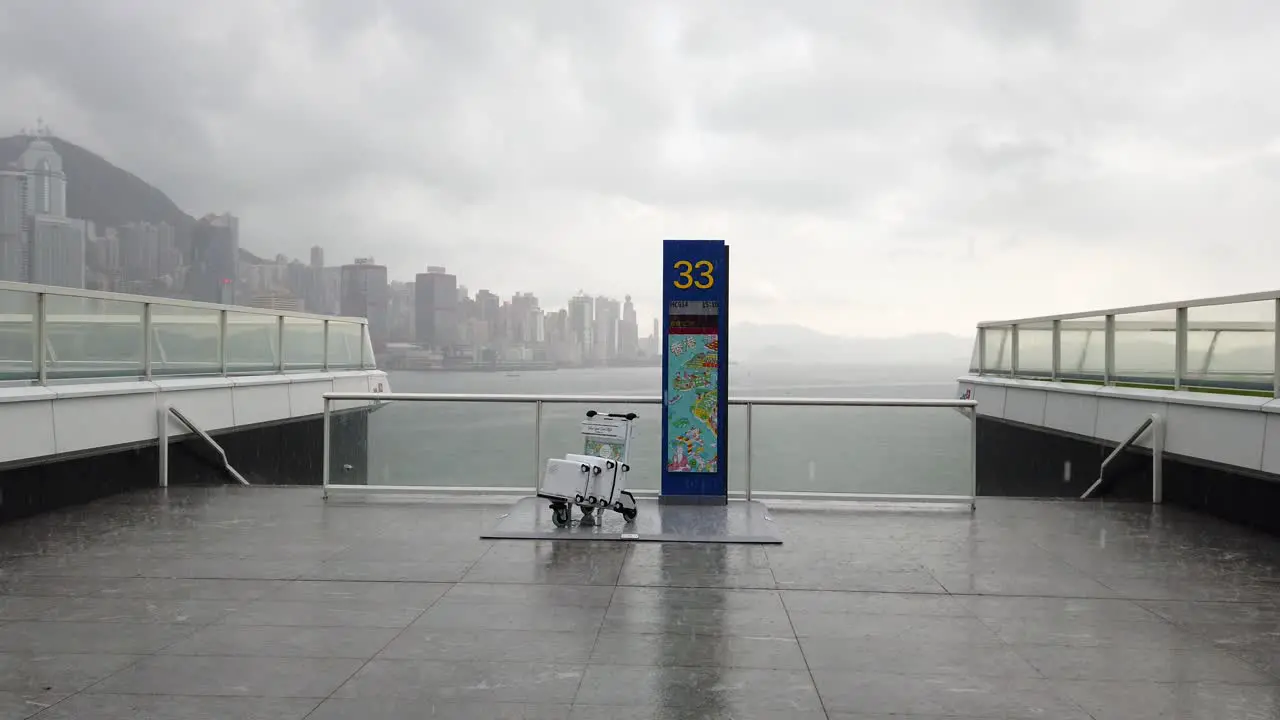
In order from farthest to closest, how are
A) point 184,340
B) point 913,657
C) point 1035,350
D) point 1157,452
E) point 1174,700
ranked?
1. point 1035,350
2. point 184,340
3. point 1157,452
4. point 913,657
5. point 1174,700

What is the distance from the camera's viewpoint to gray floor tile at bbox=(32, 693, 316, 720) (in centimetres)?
390

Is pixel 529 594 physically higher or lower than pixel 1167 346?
lower

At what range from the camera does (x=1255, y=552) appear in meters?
7.56

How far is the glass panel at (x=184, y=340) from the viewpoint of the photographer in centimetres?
1148

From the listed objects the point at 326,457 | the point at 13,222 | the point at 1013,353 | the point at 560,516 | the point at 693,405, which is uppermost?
the point at 13,222

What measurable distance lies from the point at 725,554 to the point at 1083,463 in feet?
25.2

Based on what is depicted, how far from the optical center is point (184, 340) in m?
12.1

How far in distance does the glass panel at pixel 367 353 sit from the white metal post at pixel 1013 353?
12.4 m

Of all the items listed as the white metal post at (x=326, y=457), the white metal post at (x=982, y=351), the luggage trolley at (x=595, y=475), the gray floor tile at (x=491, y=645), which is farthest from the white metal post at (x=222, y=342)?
the white metal post at (x=982, y=351)

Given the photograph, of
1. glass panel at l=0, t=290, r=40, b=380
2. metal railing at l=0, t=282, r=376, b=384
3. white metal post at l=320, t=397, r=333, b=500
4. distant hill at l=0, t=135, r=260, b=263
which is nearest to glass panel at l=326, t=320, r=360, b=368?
metal railing at l=0, t=282, r=376, b=384

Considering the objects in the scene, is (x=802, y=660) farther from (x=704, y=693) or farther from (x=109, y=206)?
(x=109, y=206)

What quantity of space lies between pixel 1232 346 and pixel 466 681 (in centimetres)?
831

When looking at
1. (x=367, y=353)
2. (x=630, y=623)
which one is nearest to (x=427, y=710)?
(x=630, y=623)

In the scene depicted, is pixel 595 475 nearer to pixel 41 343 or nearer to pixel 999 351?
pixel 41 343
